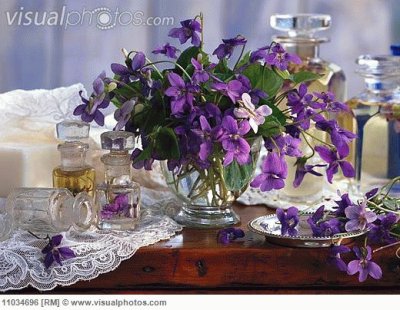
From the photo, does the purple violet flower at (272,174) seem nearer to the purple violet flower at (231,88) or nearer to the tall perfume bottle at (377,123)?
the purple violet flower at (231,88)

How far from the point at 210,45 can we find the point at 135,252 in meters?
0.60

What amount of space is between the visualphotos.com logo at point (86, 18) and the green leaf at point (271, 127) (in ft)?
1.61

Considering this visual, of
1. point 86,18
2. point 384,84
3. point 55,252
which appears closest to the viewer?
point 55,252

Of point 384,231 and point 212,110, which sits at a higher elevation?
point 212,110

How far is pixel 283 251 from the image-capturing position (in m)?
1.01

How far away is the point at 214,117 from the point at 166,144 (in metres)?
0.06

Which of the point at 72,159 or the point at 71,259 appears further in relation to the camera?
the point at 72,159

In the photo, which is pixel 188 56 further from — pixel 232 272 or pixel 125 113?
pixel 232 272

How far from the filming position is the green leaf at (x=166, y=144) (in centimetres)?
101

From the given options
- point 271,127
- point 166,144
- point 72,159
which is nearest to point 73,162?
point 72,159

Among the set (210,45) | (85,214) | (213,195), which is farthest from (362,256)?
(210,45)

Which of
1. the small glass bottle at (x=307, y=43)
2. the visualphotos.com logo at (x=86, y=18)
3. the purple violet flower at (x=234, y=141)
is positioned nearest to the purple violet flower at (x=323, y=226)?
the purple violet flower at (x=234, y=141)

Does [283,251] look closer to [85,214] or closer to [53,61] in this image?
[85,214]

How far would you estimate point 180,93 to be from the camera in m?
1.00
